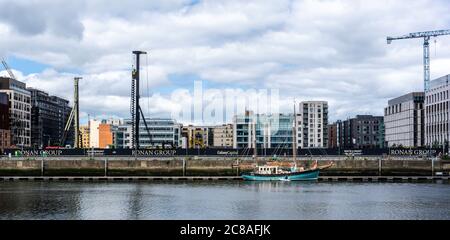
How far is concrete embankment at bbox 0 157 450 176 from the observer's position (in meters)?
124

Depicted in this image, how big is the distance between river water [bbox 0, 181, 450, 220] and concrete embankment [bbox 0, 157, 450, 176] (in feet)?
89.7

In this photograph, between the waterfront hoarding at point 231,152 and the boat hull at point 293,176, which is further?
the waterfront hoarding at point 231,152

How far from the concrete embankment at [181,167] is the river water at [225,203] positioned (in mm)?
27337

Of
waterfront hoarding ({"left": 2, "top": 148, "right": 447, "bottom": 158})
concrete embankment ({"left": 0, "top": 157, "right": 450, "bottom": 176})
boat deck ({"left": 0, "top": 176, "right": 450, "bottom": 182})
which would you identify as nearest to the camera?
boat deck ({"left": 0, "top": 176, "right": 450, "bottom": 182})

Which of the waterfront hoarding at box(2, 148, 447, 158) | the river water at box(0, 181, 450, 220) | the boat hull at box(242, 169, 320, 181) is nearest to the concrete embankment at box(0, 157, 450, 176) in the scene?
the boat hull at box(242, 169, 320, 181)

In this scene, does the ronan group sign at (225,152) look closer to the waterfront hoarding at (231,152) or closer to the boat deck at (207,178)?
the waterfront hoarding at (231,152)

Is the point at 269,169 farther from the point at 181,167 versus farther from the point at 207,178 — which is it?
the point at 181,167

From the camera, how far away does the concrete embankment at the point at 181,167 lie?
124 metres

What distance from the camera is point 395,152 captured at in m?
145

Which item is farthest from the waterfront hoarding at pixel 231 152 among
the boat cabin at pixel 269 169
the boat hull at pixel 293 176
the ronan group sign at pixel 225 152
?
the boat hull at pixel 293 176

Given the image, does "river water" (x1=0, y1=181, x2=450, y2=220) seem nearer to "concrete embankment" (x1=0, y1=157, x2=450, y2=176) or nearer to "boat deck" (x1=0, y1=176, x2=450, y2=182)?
"boat deck" (x1=0, y1=176, x2=450, y2=182)
